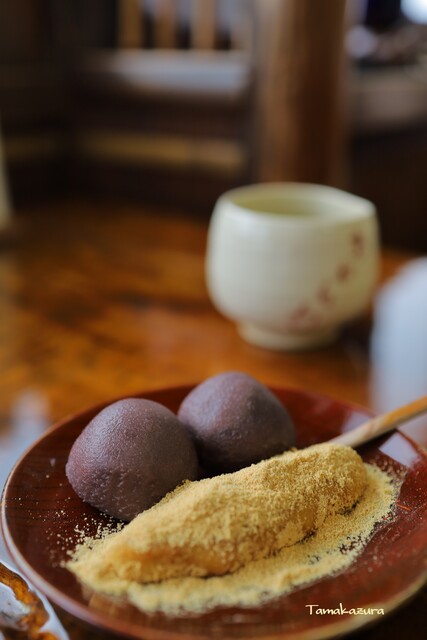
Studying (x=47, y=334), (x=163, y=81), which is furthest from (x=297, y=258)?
(x=163, y=81)

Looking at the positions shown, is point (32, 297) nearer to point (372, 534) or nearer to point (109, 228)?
point (109, 228)

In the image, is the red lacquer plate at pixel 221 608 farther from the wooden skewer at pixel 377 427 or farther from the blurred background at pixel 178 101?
the blurred background at pixel 178 101

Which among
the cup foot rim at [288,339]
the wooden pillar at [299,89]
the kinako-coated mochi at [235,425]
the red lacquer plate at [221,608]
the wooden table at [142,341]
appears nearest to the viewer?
the red lacquer plate at [221,608]

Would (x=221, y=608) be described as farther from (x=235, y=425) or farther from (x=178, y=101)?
(x=178, y=101)

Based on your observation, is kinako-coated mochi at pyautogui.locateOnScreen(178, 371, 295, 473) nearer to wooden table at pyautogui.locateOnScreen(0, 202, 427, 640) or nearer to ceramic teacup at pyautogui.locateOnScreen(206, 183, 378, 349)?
wooden table at pyautogui.locateOnScreen(0, 202, 427, 640)

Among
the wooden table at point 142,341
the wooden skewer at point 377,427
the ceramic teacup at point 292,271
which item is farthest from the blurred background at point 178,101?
the wooden skewer at point 377,427
